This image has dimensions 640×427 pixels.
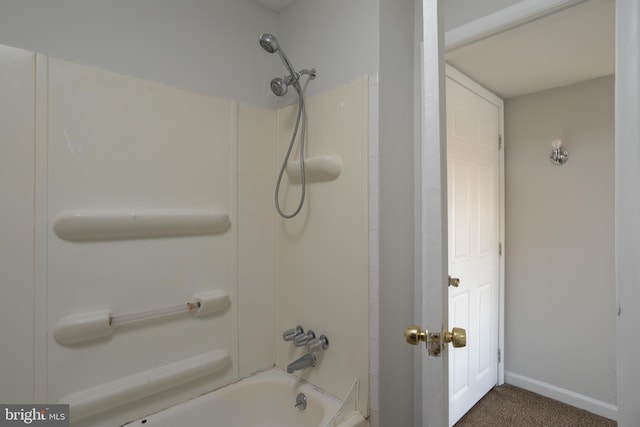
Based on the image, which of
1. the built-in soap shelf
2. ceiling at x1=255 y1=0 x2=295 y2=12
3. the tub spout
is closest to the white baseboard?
the tub spout

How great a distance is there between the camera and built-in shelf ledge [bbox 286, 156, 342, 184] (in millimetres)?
1382

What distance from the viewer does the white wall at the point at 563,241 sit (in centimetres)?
212

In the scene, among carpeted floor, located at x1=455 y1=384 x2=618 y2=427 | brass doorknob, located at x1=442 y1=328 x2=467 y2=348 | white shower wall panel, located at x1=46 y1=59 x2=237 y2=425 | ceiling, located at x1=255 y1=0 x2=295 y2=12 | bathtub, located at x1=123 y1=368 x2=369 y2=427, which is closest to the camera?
brass doorknob, located at x1=442 y1=328 x2=467 y2=348

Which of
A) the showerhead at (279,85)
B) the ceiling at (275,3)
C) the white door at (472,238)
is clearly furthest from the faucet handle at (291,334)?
the ceiling at (275,3)

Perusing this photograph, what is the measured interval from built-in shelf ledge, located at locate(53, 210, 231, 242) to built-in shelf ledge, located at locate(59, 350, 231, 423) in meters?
0.58

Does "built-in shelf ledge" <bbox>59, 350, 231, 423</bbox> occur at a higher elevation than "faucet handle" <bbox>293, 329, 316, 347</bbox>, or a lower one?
lower

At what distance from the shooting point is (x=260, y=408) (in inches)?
59.8

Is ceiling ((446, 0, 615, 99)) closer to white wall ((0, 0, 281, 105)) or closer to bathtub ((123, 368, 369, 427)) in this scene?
white wall ((0, 0, 281, 105))

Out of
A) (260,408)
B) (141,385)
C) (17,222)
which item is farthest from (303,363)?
(17,222)

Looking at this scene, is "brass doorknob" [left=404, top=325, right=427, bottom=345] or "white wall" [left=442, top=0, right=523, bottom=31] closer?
"brass doorknob" [left=404, top=325, right=427, bottom=345]

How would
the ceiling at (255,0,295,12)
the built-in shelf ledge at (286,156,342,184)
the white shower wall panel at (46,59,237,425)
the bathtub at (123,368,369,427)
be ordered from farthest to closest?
the ceiling at (255,0,295,12) → the built-in shelf ledge at (286,156,342,184) → the bathtub at (123,368,369,427) → the white shower wall panel at (46,59,237,425)

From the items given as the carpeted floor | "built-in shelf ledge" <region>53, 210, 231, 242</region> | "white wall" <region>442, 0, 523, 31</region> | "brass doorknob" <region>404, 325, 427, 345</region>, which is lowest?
the carpeted floor

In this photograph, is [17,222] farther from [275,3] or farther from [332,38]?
[275,3]

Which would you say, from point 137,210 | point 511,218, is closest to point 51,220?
point 137,210
